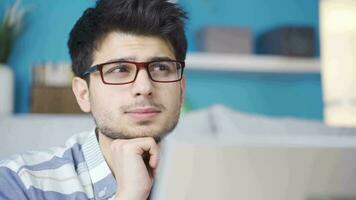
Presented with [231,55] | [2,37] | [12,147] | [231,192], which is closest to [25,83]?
[2,37]

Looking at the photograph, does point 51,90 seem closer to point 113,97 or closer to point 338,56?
point 113,97

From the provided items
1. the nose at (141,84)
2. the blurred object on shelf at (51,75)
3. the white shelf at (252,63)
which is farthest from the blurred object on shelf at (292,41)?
the nose at (141,84)

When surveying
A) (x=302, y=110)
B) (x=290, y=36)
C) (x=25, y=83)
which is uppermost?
(x=290, y=36)

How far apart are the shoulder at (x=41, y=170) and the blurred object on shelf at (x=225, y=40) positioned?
3.34 feet

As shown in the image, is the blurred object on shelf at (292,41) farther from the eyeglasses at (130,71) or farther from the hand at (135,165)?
the hand at (135,165)

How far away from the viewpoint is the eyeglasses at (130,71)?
2.45ft

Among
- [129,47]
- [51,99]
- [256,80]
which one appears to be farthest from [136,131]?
[256,80]

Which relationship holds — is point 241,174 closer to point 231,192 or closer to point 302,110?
point 231,192

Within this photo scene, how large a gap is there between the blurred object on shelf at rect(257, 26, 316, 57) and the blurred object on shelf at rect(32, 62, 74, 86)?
728 mm

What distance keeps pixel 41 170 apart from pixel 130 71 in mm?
192

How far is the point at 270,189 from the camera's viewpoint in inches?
14.0

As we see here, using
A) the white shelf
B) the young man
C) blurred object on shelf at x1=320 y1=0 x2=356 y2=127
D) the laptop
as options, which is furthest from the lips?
blurred object on shelf at x1=320 y1=0 x2=356 y2=127

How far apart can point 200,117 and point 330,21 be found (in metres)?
0.75

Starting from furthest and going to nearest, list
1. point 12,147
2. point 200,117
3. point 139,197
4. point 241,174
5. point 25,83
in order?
point 25,83 < point 200,117 < point 12,147 < point 139,197 < point 241,174
